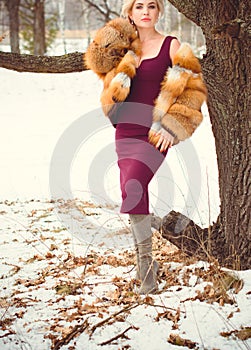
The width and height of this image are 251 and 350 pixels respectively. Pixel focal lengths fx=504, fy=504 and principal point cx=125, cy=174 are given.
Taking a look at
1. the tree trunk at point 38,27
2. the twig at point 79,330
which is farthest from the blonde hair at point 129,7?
the tree trunk at point 38,27

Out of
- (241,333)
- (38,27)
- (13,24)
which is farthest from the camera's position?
(38,27)

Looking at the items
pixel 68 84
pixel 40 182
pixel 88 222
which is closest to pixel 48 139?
pixel 40 182

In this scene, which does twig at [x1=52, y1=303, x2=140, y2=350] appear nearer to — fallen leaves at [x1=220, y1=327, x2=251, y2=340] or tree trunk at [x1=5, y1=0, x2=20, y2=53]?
fallen leaves at [x1=220, y1=327, x2=251, y2=340]

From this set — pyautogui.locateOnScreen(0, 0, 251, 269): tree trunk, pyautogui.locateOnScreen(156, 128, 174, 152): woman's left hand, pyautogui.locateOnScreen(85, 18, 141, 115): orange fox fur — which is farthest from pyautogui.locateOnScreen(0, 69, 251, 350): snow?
pyautogui.locateOnScreen(85, 18, 141, 115): orange fox fur

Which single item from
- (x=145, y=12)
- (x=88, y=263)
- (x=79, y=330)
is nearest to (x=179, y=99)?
(x=145, y=12)

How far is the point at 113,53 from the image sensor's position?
11.2 feet

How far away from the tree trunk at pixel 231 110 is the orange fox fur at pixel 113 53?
0.56m

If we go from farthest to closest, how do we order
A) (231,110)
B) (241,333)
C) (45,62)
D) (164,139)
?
(45,62) < (231,110) < (164,139) < (241,333)

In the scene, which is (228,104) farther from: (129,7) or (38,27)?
(38,27)

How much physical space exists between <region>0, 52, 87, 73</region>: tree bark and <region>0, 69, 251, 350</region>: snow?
1209 mm

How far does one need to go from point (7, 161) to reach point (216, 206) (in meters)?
5.08

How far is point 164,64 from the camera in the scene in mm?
3289

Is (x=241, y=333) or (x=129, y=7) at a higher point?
(x=129, y=7)

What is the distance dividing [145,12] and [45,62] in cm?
92
